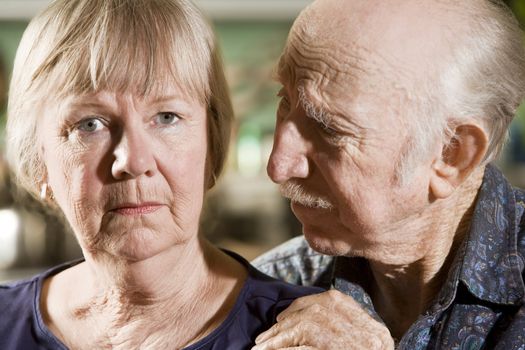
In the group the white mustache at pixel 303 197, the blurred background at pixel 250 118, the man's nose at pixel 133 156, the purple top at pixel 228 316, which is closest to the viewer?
the man's nose at pixel 133 156

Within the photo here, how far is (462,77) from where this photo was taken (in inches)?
59.7

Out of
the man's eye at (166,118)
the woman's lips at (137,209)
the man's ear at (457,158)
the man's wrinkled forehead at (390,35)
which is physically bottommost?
the man's ear at (457,158)

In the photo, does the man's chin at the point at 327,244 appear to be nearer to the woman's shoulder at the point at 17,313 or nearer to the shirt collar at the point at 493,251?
the shirt collar at the point at 493,251

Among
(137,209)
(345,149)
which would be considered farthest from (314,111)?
(137,209)

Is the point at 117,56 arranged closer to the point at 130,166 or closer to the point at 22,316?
the point at 130,166

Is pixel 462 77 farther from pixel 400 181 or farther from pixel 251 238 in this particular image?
pixel 251 238

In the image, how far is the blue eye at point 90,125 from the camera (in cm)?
141

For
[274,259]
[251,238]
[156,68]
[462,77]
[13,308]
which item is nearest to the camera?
[156,68]

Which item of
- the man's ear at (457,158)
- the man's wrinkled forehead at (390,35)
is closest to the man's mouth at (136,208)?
the man's wrinkled forehead at (390,35)

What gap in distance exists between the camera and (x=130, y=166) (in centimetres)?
135

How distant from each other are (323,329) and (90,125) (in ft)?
1.93

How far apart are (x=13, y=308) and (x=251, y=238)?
3.28 meters

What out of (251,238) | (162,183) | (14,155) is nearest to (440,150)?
(162,183)

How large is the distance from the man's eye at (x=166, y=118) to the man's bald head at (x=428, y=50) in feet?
1.17
